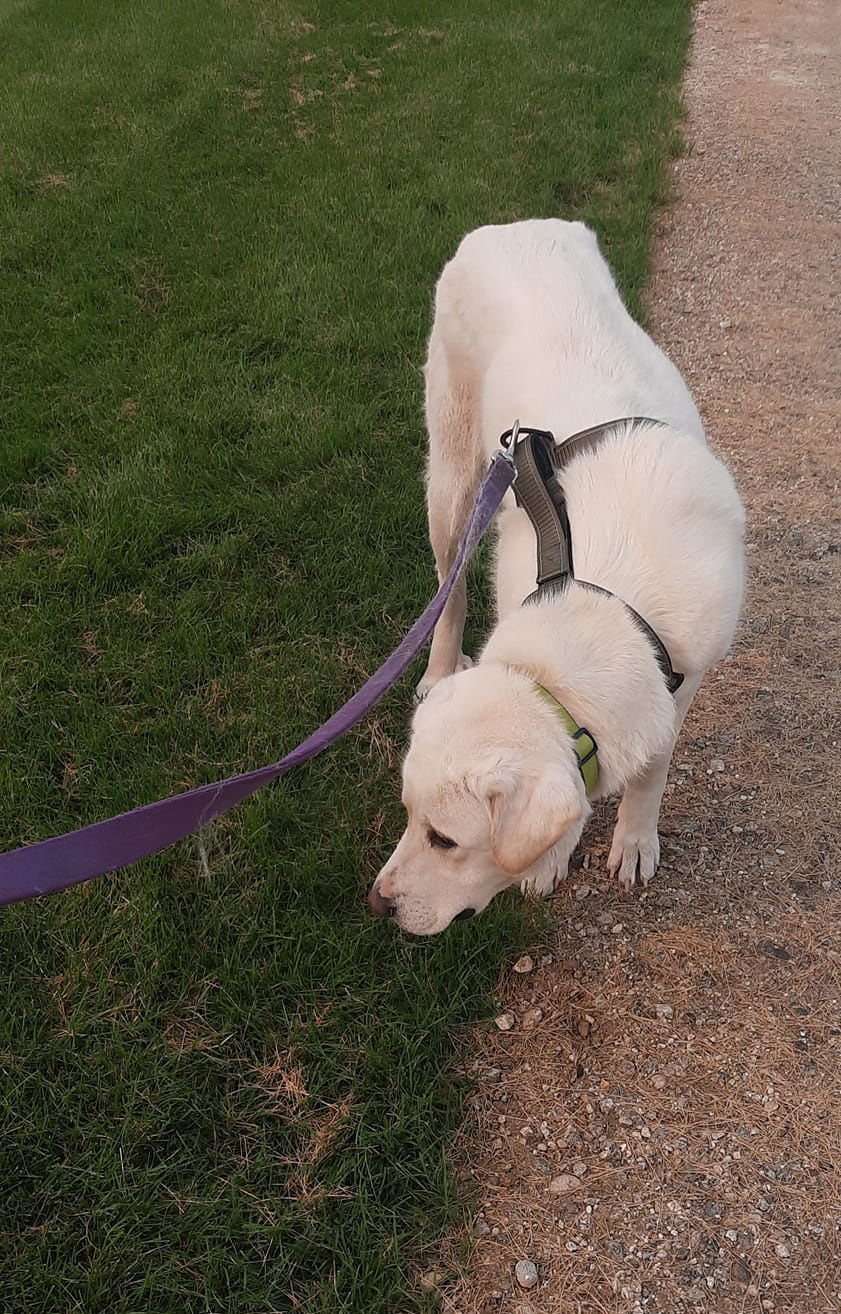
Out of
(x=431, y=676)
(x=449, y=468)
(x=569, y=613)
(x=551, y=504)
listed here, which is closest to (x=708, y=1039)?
(x=569, y=613)

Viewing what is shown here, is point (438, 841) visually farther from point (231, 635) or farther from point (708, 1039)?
point (231, 635)

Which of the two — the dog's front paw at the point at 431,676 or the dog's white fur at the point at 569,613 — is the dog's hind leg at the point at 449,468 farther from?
the dog's white fur at the point at 569,613

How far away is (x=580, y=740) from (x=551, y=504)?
0.71 metres

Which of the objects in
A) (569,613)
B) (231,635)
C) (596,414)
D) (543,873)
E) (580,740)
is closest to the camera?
(580,740)

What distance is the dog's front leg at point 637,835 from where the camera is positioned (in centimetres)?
287

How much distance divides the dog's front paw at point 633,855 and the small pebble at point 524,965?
17.8 inches

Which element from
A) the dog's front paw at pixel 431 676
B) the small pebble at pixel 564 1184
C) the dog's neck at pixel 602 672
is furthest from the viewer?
the dog's front paw at pixel 431 676

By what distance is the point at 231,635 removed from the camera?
3742mm

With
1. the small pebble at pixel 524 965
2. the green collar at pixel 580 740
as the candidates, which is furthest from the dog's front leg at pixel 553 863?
the small pebble at pixel 524 965

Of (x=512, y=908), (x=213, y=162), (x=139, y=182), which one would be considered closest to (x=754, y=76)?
(x=213, y=162)

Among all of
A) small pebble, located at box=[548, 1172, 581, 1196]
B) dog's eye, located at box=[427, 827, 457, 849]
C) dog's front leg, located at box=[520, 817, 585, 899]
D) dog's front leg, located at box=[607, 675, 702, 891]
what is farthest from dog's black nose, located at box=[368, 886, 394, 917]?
dog's front leg, located at box=[607, 675, 702, 891]

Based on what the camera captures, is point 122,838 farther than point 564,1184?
No

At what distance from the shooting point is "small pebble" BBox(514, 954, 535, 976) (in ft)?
9.18

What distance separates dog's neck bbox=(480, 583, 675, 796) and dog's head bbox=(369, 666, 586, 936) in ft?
0.29
